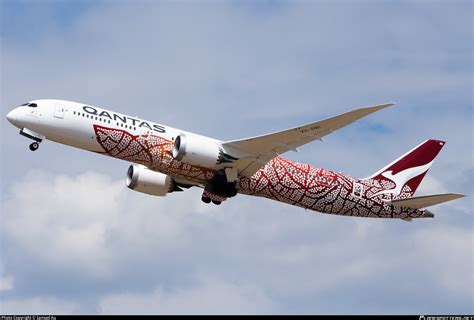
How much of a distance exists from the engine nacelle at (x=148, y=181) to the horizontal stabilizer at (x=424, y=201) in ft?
43.9

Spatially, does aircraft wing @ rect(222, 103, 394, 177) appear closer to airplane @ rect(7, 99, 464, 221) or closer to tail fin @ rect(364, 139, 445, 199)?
airplane @ rect(7, 99, 464, 221)

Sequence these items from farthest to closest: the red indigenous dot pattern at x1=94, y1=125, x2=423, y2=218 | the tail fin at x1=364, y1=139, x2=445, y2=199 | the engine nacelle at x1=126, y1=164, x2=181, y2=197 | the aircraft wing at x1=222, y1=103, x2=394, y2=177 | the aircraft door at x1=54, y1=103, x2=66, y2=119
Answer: the tail fin at x1=364, y1=139, x2=445, y2=199 < the engine nacelle at x1=126, y1=164, x2=181, y2=197 < the red indigenous dot pattern at x1=94, y1=125, x2=423, y2=218 < the aircraft door at x1=54, y1=103, x2=66, y2=119 < the aircraft wing at x1=222, y1=103, x2=394, y2=177

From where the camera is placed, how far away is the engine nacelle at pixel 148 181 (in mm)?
56656

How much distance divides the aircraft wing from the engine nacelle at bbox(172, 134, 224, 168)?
31.3 inches

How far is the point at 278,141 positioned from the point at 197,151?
4316 mm

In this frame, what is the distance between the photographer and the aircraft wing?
156ft

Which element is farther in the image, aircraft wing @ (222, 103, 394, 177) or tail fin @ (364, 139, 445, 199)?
tail fin @ (364, 139, 445, 199)

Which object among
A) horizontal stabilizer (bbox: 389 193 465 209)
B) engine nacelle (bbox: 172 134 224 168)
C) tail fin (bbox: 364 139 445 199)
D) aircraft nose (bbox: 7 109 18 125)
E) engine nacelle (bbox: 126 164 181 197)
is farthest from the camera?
tail fin (bbox: 364 139 445 199)

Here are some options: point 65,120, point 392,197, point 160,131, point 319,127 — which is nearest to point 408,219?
point 392,197

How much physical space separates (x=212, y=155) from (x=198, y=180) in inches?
116

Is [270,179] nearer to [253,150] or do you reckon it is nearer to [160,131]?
[253,150]

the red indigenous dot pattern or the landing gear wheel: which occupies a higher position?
the landing gear wheel

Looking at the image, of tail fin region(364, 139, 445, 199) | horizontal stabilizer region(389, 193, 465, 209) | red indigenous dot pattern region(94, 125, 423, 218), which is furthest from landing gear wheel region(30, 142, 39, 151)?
horizontal stabilizer region(389, 193, 465, 209)

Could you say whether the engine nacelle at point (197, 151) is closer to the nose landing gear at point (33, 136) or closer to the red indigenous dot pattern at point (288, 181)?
→ the red indigenous dot pattern at point (288, 181)
